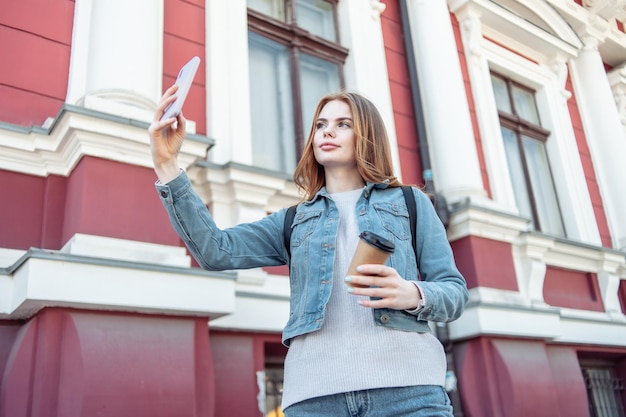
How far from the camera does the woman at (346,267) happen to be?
4.44 ft

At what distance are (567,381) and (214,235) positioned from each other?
462cm

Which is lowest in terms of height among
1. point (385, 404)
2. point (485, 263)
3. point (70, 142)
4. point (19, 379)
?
point (385, 404)

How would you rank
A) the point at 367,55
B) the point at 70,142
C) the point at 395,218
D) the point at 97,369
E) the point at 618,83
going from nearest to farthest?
the point at 395,218, the point at 97,369, the point at 70,142, the point at 367,55, the point at 618,83

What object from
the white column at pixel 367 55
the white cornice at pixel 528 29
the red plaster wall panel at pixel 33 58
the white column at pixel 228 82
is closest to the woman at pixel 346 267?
the red plaster wall panel at pixel 33 58

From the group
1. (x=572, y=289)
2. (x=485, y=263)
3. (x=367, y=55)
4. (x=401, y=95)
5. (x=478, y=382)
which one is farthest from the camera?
(x=572, y=289)

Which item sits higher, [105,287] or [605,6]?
[605,6]

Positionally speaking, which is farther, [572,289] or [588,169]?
[588,169]

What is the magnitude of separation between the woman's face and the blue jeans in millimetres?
617

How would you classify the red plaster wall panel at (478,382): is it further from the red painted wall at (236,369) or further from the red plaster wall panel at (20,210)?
the red plaster wall panel at (20,210)

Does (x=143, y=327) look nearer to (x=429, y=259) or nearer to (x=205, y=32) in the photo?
(x=429, y=259)

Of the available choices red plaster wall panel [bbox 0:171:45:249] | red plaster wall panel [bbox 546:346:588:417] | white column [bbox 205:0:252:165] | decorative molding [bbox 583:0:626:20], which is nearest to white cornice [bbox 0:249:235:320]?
red plaster wall panel [bbox 0:171:45:249]

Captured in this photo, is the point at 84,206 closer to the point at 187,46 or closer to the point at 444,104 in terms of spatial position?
the point at 187,46

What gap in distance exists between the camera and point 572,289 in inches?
233

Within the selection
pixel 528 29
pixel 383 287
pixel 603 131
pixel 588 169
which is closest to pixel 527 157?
pixel 588 169
